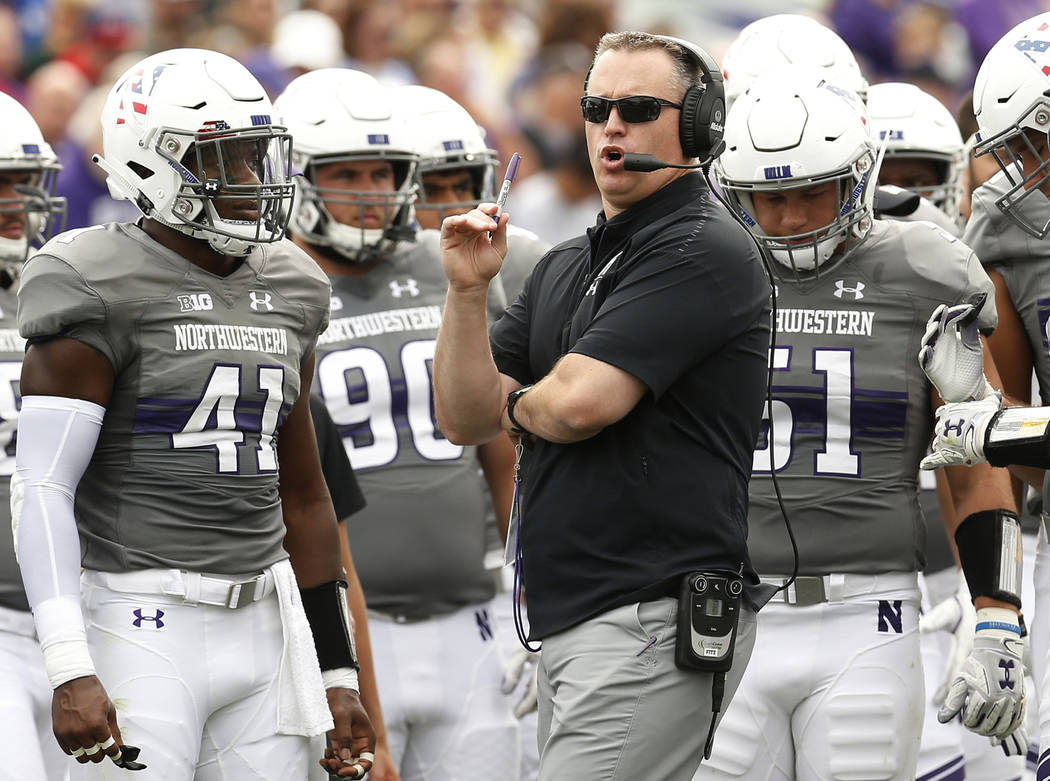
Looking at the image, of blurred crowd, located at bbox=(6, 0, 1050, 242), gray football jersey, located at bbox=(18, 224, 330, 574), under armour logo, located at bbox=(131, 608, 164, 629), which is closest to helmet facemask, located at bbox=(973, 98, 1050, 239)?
gray football jersey, located at bbox=(18, 224, 330, 574)

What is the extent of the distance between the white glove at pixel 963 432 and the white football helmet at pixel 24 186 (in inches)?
95.5

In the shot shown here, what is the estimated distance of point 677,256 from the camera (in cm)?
325

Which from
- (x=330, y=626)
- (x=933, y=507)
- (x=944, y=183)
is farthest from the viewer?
(x=944, y=183)

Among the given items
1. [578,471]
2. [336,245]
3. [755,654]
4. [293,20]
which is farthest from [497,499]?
[293,20]

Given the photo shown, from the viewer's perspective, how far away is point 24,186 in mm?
4715

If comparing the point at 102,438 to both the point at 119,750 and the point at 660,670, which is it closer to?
the point at 119,750

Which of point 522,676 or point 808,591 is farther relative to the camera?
point 522,676

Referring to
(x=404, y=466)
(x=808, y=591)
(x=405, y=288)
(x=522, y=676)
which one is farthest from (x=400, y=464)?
(x=808, y=591)

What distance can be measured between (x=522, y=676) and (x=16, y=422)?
1591mm

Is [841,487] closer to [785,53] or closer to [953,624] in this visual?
[953,624]

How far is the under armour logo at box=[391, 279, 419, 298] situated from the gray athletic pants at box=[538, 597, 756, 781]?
82.6 inches

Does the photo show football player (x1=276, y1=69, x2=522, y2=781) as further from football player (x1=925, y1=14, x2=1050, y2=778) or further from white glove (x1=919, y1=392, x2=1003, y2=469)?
white glove (x1=919, y1=392, x2=1003, y2=469)

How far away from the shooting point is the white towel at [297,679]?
3682 millimetres

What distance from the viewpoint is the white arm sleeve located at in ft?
11.0
